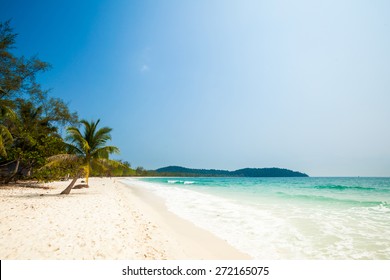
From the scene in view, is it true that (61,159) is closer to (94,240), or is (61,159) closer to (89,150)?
(89,150)

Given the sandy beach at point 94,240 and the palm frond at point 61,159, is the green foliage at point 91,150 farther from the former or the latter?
the sandy beach at point 94,240

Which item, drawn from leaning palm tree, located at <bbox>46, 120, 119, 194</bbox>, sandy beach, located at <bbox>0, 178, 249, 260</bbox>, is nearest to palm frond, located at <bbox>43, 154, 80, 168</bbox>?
leaning palm tree, located at <bbox>46, 120, 119, 194</bbox>

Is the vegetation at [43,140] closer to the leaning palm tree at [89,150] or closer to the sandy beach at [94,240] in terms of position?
the leaning palm tree at [89,150]

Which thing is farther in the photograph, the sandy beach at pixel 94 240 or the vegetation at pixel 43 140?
the vegetation at pixel 43 140

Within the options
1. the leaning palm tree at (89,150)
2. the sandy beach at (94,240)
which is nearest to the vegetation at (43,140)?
the leaning palm tree at (89,150)

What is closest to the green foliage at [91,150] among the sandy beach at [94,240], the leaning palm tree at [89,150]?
the leaning palm tree at [89,150]

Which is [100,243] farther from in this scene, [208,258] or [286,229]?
[286,229]

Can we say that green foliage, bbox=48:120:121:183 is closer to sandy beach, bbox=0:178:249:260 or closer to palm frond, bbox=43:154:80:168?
palm frond, bbox=43:154:80:168

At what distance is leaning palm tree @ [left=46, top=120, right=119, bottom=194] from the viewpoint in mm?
12844

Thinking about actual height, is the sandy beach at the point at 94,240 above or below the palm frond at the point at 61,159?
below

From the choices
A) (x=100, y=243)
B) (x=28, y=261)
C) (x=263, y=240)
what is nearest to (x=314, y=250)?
(x=263, y=240)

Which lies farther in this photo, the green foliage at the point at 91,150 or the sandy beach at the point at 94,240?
the green foliage at the point at 91,150

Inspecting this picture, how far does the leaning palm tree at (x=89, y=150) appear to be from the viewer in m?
12.8

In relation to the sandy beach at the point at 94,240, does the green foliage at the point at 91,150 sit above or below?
above
